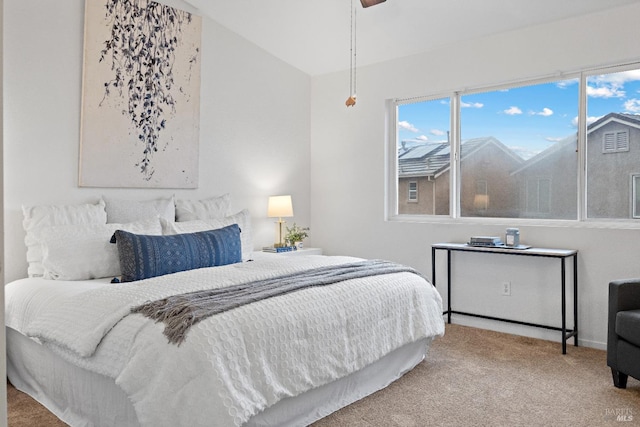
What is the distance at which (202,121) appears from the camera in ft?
14.5

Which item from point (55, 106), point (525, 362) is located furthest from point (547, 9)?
point (55, 106)

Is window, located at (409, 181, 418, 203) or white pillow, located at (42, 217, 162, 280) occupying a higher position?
window, located at (409, 181, 418, 203)

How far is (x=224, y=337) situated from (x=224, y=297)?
323 millimetres

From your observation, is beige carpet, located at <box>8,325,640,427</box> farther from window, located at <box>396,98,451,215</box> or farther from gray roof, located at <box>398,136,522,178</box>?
gray roof, located at <box>398,136,522,178</box>

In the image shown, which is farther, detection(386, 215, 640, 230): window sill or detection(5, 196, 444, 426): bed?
detection(386, 215, 640, 230): window sill

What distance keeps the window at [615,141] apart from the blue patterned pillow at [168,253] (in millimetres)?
2850

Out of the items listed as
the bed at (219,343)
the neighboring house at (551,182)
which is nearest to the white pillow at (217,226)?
the bed at (219,343)

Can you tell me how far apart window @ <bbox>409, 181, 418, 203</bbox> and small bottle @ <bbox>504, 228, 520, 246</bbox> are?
1085 millimetres

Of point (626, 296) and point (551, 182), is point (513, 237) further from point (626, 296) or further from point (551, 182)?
point (626, 296)

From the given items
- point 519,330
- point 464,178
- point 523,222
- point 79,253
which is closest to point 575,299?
point 519,330

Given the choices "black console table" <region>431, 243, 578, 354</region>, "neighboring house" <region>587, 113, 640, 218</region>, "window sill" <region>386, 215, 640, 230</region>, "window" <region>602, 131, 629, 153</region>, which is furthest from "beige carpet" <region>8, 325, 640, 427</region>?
"window" <region>602, 131, 629, 153</region>

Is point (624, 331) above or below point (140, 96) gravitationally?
below

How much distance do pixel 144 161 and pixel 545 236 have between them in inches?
125

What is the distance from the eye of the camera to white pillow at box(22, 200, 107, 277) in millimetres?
3215
